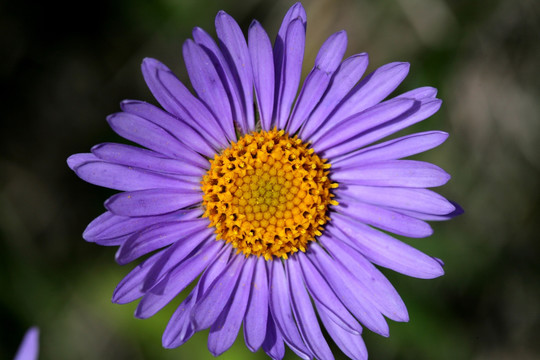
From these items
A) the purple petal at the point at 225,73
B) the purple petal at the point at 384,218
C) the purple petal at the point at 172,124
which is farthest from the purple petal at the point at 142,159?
the purple petal at the point at 384,218

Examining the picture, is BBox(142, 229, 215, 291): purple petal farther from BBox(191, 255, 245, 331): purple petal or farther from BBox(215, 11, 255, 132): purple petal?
BBox(215, 11, 255, 132): purple petal

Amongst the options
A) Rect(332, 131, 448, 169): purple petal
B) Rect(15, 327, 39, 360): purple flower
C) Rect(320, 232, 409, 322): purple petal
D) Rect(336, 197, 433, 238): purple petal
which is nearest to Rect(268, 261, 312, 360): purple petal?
Rect(320, 232, 409, 322): purple petal

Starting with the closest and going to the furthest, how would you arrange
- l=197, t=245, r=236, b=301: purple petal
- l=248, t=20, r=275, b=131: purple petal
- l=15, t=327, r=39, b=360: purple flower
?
l=15, t=327, r=39, b=360: purple flower < l=248, t=20, r=275, b=131: purple petal < l=197, t=245, r=236, b=301: purple petal

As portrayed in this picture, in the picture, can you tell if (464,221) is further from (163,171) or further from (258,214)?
(163,171)

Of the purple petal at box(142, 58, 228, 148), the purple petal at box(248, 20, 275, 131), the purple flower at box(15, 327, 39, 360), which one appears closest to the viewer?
the purple flower at box(15, 327, 39, 360)

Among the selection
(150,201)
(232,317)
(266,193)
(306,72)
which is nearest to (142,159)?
(150,201)

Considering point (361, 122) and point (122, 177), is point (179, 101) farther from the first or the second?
point (361, 122)
